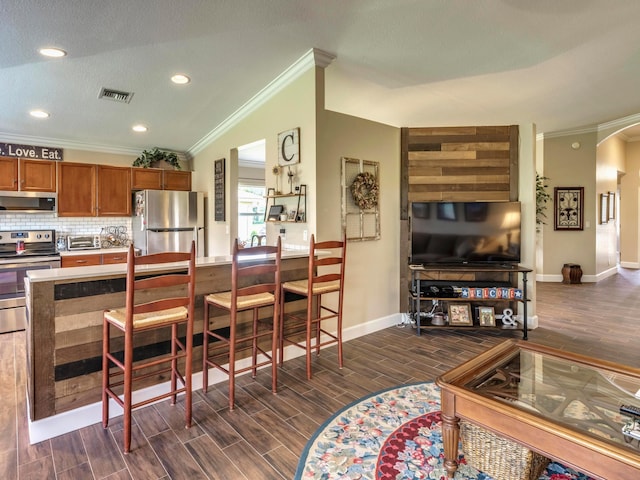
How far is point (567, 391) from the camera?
1927 mm

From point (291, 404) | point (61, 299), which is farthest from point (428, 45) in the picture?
point (61, 299)

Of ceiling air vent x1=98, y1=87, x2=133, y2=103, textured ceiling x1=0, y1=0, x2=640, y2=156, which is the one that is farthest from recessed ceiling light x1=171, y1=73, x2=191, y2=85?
ceiling air vent x1=98, y1=87, x2=133, y2=103

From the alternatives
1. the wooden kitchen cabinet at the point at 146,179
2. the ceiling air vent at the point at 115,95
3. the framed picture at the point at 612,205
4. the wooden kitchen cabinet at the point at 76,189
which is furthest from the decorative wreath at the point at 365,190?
the framed picture at the point at 612,205

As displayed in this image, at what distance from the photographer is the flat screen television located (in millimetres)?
4102

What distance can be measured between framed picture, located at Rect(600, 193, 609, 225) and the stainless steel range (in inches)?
381

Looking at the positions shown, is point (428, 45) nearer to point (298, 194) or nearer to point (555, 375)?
point (298, 194)

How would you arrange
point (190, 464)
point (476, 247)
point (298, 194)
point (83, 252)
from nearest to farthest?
point (190, 464) → point (298, 194) → point (476, 247) → point (83, 252)

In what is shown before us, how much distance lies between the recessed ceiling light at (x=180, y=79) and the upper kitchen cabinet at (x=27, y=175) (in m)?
2.58

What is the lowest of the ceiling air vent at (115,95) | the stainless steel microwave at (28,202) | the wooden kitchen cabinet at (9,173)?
the stainless steel microwave at (28,202)

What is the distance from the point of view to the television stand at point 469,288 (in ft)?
13.1

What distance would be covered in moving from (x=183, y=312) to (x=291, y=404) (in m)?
1.02

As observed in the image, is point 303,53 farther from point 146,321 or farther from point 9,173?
point 9,173

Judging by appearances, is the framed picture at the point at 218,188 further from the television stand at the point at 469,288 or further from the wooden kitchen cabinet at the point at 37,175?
the television stand at the point at 469,288

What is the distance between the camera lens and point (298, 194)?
3.58 metres
